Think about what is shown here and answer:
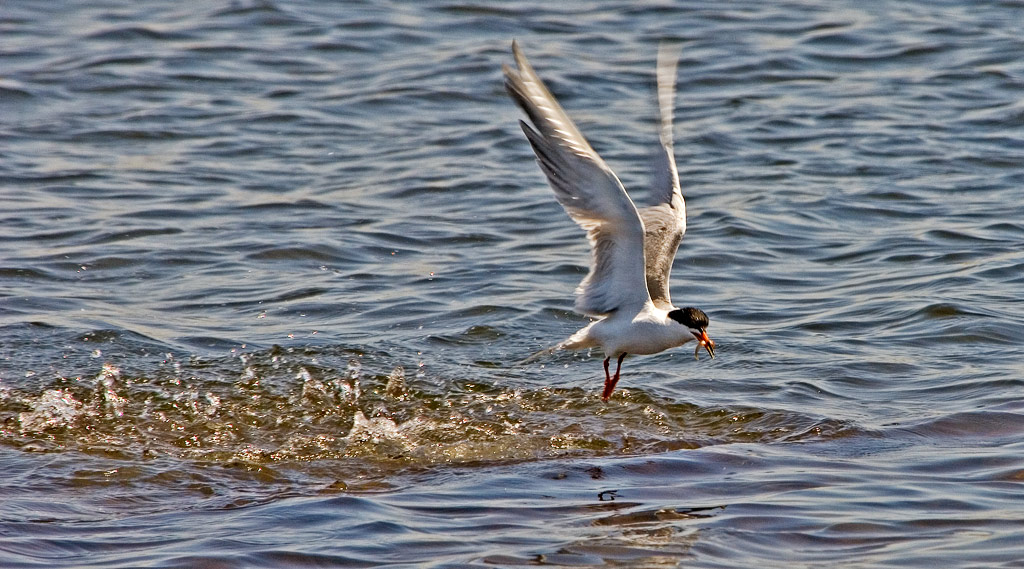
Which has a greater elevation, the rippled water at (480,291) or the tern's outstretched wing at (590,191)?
the tern's outstretched wing at (590,191)

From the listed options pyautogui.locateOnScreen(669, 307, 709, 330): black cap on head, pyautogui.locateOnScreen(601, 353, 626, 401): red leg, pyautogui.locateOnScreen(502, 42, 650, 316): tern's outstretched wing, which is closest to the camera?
pyautogui.locateOnScreen(502, 42, 650, 316): tern's outstretched wing

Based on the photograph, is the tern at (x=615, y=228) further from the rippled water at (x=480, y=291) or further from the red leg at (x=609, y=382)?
the rippled water at (x=480, y=291)

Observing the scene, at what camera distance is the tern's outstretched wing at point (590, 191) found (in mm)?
6152

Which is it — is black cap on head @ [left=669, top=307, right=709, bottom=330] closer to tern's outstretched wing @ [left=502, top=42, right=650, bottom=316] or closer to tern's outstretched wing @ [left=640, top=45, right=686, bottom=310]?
tern's outstretched wing @ [left=502, top=42, right=650, bottom=316]

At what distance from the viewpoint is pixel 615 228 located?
6.55 meters

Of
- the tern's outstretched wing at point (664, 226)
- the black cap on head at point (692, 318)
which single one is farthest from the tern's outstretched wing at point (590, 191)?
the tern's outstretched wing at point (664, 226)

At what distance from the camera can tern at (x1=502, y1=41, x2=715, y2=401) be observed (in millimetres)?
Answer: 6180

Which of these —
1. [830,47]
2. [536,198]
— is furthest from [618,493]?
[830,47]

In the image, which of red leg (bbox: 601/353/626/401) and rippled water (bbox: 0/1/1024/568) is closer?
rippled water (bbox: 0/1/1024/568)

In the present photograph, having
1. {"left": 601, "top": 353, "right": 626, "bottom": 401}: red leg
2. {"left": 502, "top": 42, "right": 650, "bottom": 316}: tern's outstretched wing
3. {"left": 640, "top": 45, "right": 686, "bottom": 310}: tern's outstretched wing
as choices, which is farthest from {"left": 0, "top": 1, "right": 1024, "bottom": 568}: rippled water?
{"left": 502, "top": 42, "right": 650, "bottom": 316}: tern's outstretched wing

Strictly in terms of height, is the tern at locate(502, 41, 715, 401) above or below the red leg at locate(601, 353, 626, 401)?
above

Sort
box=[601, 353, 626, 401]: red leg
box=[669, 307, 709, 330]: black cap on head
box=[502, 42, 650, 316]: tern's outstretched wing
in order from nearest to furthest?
box=[502, 42, 650, 316]: tern's outstretched wing → box=[669, 307, 709, 330]: black cap on head → box=[601, 353, 626, 401]: red leg

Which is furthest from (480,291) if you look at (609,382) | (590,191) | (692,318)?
(590,191)

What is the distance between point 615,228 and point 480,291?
2.79 metres
